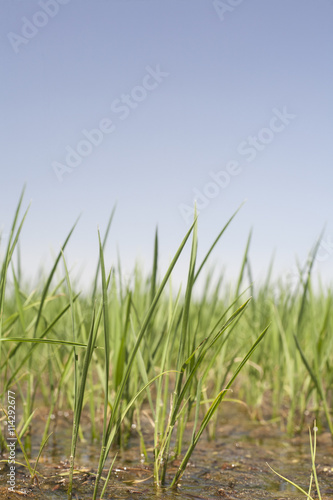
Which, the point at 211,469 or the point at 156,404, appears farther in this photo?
the point at 211,469

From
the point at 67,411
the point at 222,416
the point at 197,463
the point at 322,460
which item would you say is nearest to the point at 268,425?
the point at 222,416

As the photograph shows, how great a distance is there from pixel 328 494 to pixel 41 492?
0.88 meters

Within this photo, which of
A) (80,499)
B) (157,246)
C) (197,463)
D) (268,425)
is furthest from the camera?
(268,425)

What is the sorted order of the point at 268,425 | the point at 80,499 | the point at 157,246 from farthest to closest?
the point at 268,425 < the point at 157,246 < the point at 80,499

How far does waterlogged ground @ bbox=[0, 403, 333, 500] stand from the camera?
1335 mm

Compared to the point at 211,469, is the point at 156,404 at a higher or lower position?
higher

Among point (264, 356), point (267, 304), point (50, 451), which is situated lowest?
point (50, 451)

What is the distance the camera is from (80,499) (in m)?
1.25

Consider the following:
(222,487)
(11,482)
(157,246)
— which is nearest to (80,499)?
(11,482)

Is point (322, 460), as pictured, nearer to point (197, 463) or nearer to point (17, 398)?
point (197, 463)

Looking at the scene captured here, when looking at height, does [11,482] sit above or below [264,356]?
below

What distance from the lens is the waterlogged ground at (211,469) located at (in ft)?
4.38

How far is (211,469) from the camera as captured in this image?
161cm

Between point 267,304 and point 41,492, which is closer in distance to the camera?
point 41,492
